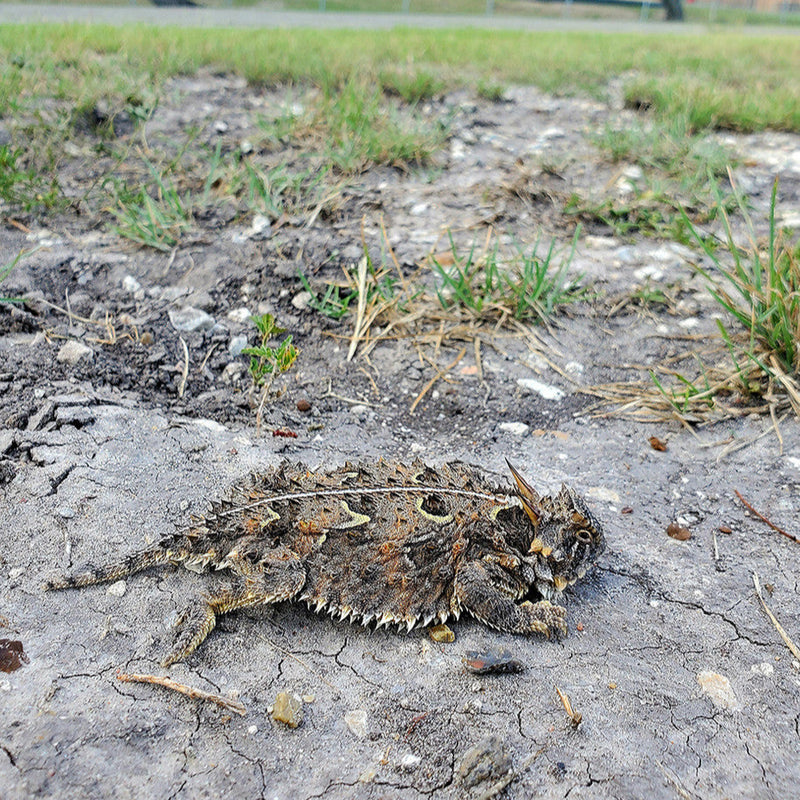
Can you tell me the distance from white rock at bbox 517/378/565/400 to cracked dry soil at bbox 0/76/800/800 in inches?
2.4

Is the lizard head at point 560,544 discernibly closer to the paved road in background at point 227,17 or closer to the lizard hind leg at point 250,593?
the lizard hind leg at point 250,593

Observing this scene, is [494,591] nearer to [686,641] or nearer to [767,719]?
[686,641]

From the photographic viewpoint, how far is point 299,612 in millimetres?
2619

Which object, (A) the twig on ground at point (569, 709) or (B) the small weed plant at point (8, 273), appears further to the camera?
(B) the small weed plant at point (8, 273)

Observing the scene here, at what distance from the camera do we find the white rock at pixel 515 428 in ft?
12.1

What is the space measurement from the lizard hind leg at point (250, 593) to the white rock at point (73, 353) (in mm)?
1792

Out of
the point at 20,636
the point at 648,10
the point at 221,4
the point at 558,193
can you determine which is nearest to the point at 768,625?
the point at 20,636

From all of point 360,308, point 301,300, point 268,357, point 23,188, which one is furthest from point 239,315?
point 23,188

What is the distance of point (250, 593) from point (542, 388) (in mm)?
2110

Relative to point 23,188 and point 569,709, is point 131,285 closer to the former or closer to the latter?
point 23,188

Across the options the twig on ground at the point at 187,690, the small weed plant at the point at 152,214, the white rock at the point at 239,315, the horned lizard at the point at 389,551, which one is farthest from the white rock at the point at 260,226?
the twig on ground at the point at 187,690

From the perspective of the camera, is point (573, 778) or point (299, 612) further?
point (299, 612)

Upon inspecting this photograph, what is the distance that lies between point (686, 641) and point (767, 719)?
0.35 meters

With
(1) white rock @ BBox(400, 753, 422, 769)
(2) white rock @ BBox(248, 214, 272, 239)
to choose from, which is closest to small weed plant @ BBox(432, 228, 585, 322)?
(2) white rock @ BBox(248, 214, 272, 239)
